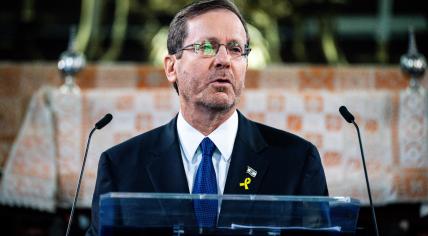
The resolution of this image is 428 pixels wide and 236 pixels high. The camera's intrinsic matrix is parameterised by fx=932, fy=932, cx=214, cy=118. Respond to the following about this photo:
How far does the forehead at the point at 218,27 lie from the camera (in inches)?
116

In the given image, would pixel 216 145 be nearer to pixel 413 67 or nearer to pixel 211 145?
pixel 211 145

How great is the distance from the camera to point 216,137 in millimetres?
3043

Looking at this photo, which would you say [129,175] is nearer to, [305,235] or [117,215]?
[117,215]

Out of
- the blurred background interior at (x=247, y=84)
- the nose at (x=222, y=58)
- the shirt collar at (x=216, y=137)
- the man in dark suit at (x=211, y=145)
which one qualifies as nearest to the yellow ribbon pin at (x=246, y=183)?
the man in dark suit at (x=211, y=145)

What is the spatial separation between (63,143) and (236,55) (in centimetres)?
190

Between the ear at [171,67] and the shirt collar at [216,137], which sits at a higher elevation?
the ear at [171,67]

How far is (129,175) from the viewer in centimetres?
295

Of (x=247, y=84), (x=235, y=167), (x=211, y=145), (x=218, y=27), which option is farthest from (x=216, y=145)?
(x=247, y=84)

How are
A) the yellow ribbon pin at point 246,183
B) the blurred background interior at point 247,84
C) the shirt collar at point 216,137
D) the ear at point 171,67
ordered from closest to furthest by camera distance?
the yellow ribbon pin at point 246,183 < the shirt collar at point 216,137 < the ear at point 171,67 < the blurred background interior at point 247,84

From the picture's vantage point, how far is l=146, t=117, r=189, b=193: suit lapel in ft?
9.61

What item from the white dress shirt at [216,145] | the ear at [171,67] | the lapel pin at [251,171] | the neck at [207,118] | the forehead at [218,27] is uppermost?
the forehead at [218,27]

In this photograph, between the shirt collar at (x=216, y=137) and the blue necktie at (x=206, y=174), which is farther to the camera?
the shirt collar at (x=216, y=137)

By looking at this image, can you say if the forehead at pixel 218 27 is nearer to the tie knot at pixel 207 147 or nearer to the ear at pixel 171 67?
A: the ear at pixel 171 67

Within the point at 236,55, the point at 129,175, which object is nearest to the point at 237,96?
the point at 236,55
